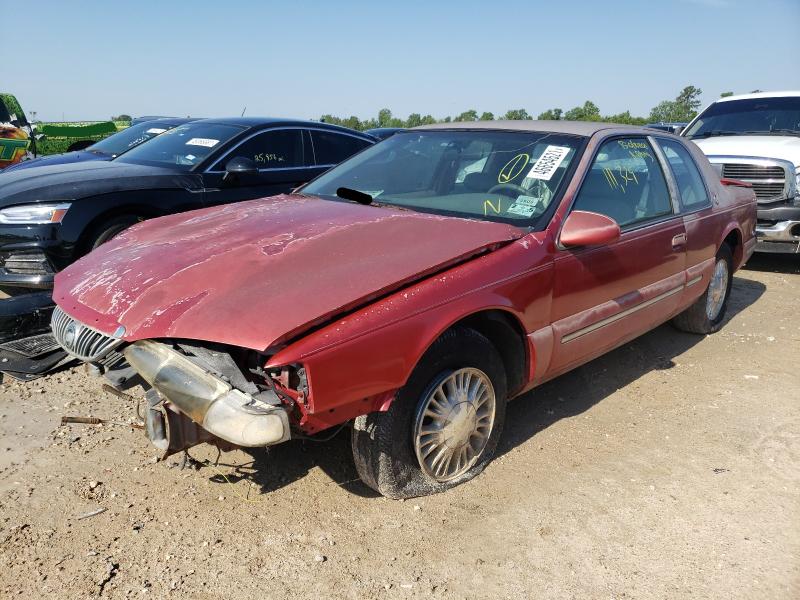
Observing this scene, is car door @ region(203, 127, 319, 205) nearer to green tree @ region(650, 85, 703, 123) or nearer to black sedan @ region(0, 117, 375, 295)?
black sedan @ region(0, 117, 375, 295)

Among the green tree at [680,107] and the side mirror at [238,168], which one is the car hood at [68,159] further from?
the green tree at [680,107]

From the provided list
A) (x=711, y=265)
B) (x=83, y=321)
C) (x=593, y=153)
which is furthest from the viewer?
(x=711, y=265)

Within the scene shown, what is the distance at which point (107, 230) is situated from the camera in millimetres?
5363

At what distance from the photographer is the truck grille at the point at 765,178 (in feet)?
24.1

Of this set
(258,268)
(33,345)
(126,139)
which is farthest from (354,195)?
(126,139)

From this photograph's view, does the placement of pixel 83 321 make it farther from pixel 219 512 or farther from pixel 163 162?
pixel 163 162

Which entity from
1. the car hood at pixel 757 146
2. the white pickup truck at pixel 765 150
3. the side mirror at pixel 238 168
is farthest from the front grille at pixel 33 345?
the car hood at pixel 757 146

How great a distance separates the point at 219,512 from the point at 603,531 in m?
1.66

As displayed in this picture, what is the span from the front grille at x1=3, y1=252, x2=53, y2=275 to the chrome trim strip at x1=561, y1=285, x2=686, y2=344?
154 inches

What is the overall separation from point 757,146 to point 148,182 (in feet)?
22.2

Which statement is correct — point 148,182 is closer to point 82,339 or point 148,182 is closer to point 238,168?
point 238,168

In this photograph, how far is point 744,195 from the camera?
545 cm

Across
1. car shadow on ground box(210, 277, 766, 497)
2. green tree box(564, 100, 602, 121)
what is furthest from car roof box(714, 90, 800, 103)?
green tree box(564, 100, 602, 121)

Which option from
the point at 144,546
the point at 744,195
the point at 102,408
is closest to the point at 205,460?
the point at 144,546
